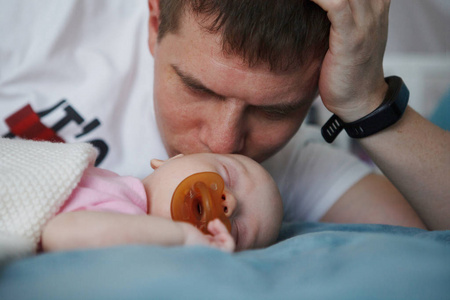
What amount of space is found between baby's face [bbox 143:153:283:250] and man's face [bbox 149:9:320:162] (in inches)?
4.4

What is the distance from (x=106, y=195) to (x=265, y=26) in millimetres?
522

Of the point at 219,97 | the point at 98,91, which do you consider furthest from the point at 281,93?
the point at 98,91

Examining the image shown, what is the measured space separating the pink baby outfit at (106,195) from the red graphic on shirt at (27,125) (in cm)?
50

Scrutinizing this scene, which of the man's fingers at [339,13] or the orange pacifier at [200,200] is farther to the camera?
the man's fingers at [339,13]

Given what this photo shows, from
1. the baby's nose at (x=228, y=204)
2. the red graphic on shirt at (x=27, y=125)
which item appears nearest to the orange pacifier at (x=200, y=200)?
the baby's nose at (x=228, y=204)

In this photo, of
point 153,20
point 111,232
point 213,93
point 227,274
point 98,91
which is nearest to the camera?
point 227,274

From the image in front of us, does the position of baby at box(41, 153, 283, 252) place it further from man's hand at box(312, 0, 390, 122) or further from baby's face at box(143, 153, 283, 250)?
man's hand at box(312, 0, 390, 122)

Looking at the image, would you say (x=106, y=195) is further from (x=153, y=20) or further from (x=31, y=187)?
(x=153, y=20)

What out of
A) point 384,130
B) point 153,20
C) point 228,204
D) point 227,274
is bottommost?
point 384,130

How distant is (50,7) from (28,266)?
1.21m

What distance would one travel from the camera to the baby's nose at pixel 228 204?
91 centimetres

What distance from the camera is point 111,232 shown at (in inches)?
28.0

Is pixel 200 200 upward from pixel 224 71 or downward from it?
downward

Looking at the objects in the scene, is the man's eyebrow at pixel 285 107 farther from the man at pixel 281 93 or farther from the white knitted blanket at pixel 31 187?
the white knitted blanket at pixel 31 187
